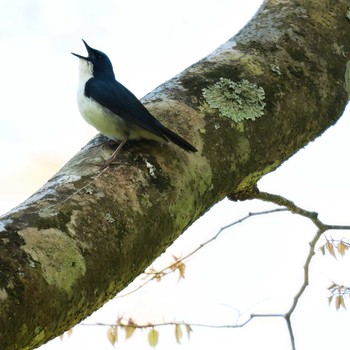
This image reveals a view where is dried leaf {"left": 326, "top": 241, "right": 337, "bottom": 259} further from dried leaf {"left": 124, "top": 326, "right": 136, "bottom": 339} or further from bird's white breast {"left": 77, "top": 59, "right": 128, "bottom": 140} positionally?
bird's white breast {"left": 77, "top": 59, "right": 128, "bottom": 140}

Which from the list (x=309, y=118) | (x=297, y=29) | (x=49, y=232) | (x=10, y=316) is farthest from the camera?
(x=297, y=29)

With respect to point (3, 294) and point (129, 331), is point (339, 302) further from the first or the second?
point (3, 294)

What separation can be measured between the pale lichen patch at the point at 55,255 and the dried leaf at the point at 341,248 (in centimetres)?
277

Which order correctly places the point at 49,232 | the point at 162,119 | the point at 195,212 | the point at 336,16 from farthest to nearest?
the point at 336,16 → the point at 162,119 → the point at 195,212 → the point at 49,232

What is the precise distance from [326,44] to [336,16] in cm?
30

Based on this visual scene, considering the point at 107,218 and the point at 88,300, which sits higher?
the point at 107,218

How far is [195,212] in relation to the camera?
272 centimetres

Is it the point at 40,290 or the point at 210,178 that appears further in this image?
the point at 210,178

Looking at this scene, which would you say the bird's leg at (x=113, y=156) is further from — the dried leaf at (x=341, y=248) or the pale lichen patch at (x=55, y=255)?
the dried leaf at (x=341, y=248)

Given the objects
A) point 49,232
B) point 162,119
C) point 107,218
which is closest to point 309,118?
point 162,119

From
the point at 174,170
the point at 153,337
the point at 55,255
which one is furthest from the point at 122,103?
the point at 153,337

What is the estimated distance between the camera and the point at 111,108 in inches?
127

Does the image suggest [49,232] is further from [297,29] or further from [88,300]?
[297,29]

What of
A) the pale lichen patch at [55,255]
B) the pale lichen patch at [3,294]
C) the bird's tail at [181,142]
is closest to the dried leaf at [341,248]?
the bird's tail at [181,142]
